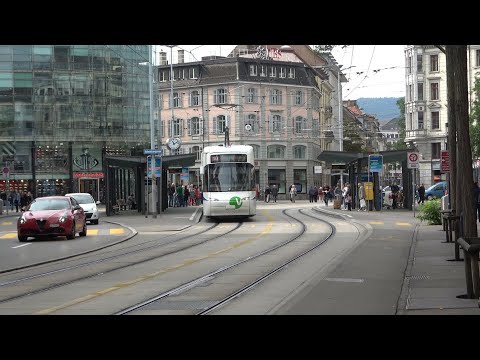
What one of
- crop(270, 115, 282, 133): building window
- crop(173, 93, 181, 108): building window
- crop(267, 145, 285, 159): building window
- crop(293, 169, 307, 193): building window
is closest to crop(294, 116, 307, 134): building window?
crop(270, 115, 282, 133): building window

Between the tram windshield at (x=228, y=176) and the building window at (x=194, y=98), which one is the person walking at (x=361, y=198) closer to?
the tram windshield at (x=228, y=176)

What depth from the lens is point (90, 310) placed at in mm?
13367

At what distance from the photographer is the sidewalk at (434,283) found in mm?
12742

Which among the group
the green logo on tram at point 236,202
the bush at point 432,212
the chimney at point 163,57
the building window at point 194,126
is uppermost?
the chimney at point 163,57

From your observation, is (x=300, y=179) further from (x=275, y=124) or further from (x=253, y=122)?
(x=253, y=122)

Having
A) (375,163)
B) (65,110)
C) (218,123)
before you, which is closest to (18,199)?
(65,110)

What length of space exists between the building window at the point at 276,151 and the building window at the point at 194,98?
30.2ft

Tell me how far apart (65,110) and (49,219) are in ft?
144

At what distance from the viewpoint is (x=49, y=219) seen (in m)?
29.9

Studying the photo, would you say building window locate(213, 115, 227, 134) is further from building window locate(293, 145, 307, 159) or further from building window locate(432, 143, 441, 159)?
building window locate(432, 143, 441, 159)

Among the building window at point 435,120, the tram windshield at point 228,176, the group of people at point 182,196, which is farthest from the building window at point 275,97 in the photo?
the tram windshield at point 228,176
